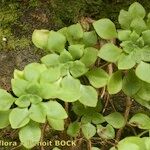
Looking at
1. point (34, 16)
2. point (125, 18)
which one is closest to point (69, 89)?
point (125, 18)

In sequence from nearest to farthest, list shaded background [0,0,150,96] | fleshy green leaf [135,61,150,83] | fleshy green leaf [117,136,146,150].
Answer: fleshy green leaf [117,136,146,150] < fleshy green leaf [135,61,150,83] < shaded background [0,0,150,96]

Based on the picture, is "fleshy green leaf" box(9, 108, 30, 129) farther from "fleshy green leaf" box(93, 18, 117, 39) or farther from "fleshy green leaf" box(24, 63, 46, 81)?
"fleshy green leaf" box(93, 18, 117, 39)

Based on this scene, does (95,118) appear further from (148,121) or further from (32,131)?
(32,131)

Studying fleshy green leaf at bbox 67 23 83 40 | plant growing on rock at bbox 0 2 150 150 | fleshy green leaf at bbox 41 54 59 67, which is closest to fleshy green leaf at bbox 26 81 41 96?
plant growing on rock at bbox 0 2 150 150

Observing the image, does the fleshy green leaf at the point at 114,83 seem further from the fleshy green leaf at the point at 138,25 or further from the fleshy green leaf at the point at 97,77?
the fleshy green leaf at the point at 138,25

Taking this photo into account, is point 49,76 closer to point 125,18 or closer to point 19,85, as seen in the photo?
point 19,85

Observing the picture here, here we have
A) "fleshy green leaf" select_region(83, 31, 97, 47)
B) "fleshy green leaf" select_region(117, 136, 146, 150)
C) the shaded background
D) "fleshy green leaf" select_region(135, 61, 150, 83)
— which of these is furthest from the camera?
the shaded background

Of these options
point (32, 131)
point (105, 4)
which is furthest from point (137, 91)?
point (105, 4)
